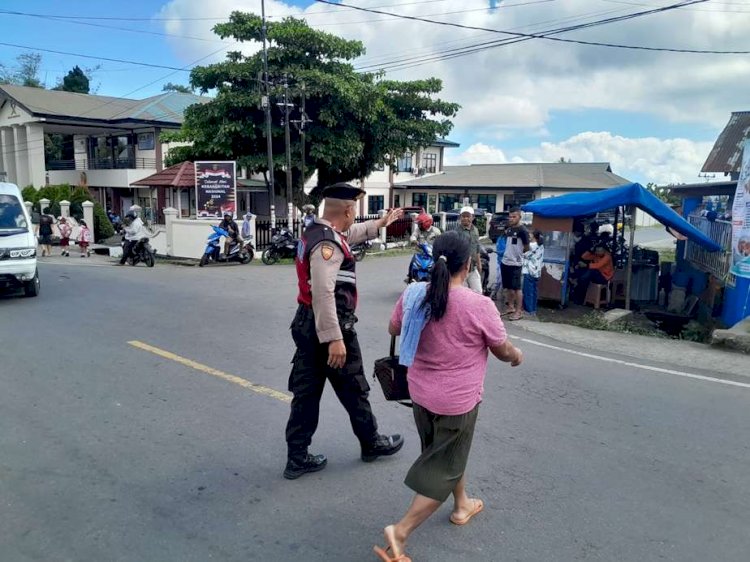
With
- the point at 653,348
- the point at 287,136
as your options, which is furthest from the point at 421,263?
A: the point at 287,136

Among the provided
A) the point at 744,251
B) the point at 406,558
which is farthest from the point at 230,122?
the point at 406,558

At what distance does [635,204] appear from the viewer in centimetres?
998

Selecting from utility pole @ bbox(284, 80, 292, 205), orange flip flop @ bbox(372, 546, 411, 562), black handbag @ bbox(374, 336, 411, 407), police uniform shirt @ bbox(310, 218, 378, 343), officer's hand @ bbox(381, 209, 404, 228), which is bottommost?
orange flip flop @ bbox(372, 546, 411, 562)

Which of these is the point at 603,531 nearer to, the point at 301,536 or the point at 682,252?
the point at 301,536

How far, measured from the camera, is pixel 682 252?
12875 millimetres

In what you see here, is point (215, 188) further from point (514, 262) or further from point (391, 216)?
point (391, 216)

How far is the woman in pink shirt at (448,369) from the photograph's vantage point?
116 inches

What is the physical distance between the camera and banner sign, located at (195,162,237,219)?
1916cm

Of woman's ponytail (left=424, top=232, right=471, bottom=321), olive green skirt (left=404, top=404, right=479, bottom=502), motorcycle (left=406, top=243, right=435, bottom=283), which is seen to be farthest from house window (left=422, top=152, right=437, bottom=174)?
olive green skirt (left=404, top=404, right=479, bottom=502)

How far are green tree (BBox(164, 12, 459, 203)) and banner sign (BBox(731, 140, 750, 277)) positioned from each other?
546 inches

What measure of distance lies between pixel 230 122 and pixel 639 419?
59.8 ft

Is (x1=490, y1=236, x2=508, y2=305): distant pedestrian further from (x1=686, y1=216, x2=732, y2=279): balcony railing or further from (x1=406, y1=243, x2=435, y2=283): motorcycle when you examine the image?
(x1=686, y1=216, x2=732, y2=279): balcony railing

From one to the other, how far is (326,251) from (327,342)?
554mm

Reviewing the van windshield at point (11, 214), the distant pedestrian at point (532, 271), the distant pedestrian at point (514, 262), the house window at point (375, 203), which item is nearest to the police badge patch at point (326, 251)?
the distant pedestrian at point (514, 262)
